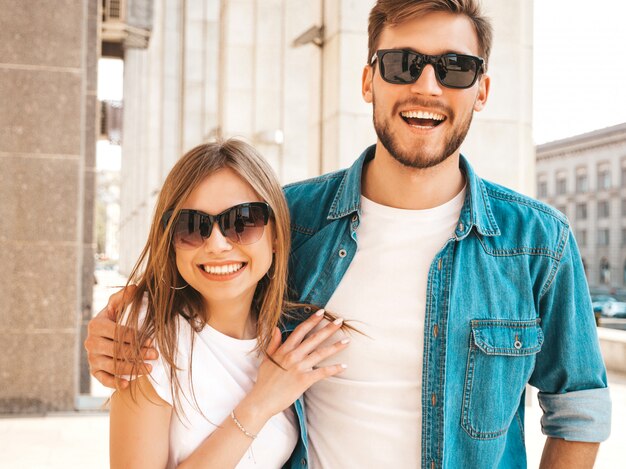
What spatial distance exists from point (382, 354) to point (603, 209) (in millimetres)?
76625

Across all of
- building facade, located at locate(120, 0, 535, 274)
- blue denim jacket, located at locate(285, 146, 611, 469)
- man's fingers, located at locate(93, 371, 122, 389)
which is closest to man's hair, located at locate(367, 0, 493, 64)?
blue denim jacket, located at locate(285, 146, 611, 469)

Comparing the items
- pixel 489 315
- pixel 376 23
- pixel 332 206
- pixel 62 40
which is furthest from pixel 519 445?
pixel 62 40

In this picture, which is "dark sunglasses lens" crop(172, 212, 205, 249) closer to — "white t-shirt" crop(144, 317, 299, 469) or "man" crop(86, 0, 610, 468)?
"white t-shirt" crop(144, 317, 299, 469)

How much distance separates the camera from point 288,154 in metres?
14.7

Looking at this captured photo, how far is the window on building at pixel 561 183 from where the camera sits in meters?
75.8

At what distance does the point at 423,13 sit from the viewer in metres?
2.44

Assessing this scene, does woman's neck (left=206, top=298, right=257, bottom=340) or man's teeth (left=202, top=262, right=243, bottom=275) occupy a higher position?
man's teeth (left=202, top=262, right=243, bottom=275)

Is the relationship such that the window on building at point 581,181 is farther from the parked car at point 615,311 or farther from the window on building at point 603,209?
the parked car at point 615,311

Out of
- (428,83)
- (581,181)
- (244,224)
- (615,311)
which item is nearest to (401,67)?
(428,83)

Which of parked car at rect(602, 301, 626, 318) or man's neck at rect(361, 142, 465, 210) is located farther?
parked car at rect(602, 301, 626, 318)

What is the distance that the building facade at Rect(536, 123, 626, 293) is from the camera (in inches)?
2744

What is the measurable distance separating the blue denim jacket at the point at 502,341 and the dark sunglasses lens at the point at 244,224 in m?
0.61

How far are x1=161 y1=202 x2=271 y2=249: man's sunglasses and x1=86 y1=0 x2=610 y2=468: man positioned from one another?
387mm

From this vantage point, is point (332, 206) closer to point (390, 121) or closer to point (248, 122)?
point (390, 121)
